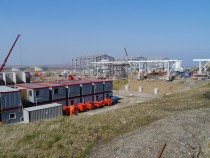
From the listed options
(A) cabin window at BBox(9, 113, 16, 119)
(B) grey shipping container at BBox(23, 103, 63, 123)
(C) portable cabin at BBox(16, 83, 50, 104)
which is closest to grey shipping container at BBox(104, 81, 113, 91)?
(C) portable cabin at BBox(16, 83, 50, 104)

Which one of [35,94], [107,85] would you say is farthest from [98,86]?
[35,94]

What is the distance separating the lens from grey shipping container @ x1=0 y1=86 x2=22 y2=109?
29809 mm

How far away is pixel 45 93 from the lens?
35.6 m

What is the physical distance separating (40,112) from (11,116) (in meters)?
4.16

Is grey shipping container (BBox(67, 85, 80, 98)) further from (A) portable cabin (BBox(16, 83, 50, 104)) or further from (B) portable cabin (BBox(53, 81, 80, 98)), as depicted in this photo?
(A) portable cabin (BBox(16, 83, 50, 104))

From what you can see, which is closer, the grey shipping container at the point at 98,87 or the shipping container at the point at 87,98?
the shipping container at the point at 87,98

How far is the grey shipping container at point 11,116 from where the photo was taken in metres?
29.9

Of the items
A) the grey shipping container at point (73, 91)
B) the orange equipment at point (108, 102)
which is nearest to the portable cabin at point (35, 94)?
the grey shipping container at point (73, 91)

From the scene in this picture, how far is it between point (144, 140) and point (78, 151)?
151 inches

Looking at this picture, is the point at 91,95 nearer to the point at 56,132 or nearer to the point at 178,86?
the point at 178,86

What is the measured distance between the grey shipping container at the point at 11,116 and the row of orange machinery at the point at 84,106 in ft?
21.3

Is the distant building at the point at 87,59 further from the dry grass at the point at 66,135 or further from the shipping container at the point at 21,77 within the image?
the dry grass at the point at 66,135

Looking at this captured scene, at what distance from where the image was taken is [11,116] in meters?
30.7

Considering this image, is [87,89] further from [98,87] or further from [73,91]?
[73,91]
